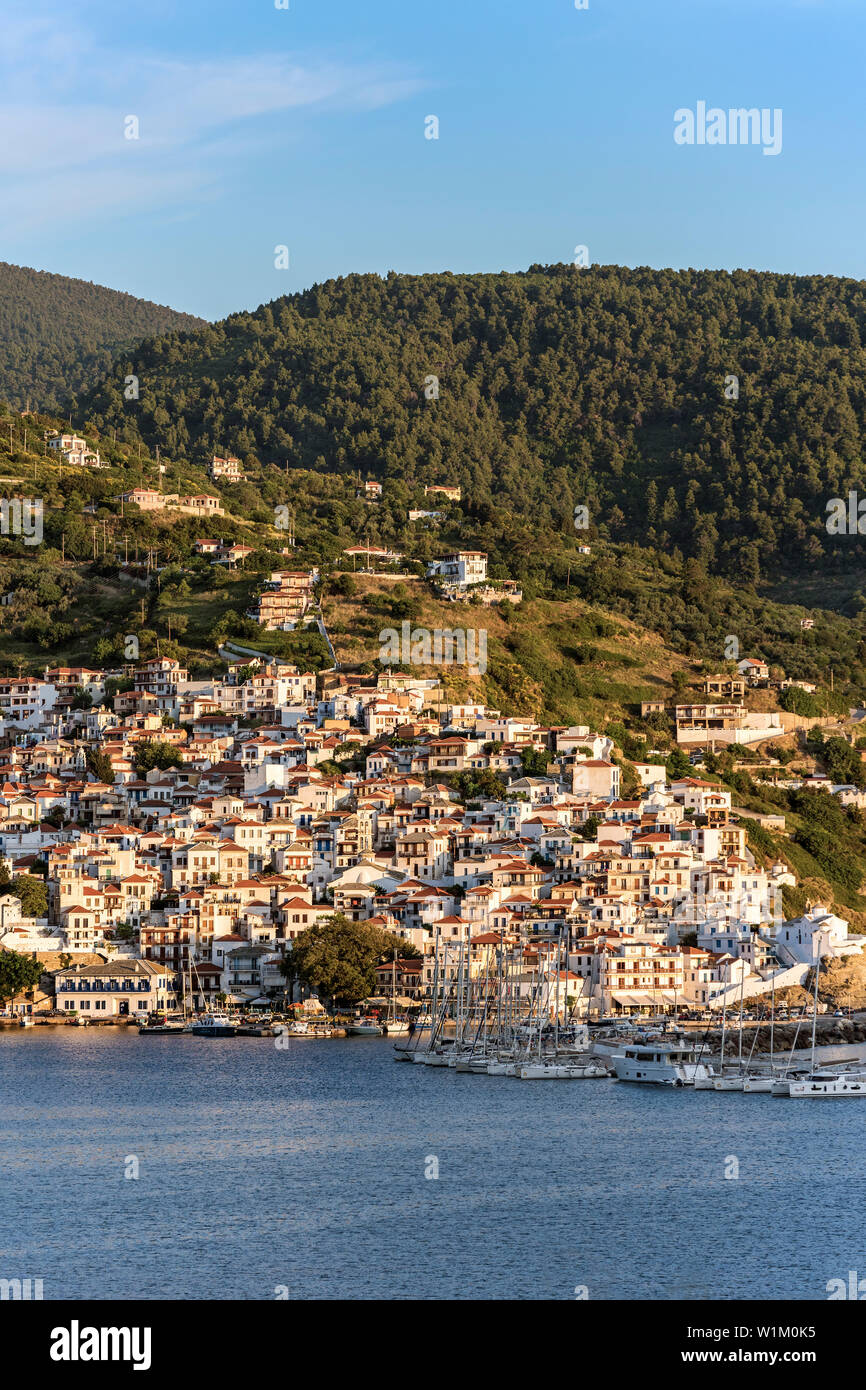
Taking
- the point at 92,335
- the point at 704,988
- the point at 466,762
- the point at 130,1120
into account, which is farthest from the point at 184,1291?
the point at 92,335

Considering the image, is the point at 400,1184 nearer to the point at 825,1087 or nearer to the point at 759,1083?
the point at 759,1083

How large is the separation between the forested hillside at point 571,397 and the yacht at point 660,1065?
56.6 meters

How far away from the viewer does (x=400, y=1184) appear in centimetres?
2689

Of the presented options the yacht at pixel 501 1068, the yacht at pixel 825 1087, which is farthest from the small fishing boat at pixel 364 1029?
the yacht at pixel 825 1087

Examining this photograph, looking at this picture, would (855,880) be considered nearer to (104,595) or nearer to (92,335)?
(104,595)

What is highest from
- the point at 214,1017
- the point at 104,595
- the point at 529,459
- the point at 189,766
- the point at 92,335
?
the point at 92,335

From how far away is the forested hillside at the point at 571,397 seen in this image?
10588 centimetres

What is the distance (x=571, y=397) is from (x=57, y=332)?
71.4 metres

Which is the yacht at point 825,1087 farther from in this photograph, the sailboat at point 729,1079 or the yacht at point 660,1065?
the yacht at point 660,1065

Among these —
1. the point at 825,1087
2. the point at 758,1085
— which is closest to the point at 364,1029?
the point at 758,1085

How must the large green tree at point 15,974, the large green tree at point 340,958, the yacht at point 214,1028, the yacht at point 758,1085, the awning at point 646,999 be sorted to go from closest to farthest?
the yacht at point 758,1085 < the yacht at point 214,1028 < the large green tree at point 340,958 < the large green tree at point 15,974 < the awning at point 646,999

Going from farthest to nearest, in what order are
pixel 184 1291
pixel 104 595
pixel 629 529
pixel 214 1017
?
1. pixel 629 529
2. pixel 104 595
3. pixel 214 1017
4. pixel 184 1291

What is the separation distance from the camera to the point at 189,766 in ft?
203

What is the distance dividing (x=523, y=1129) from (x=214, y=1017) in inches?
576
